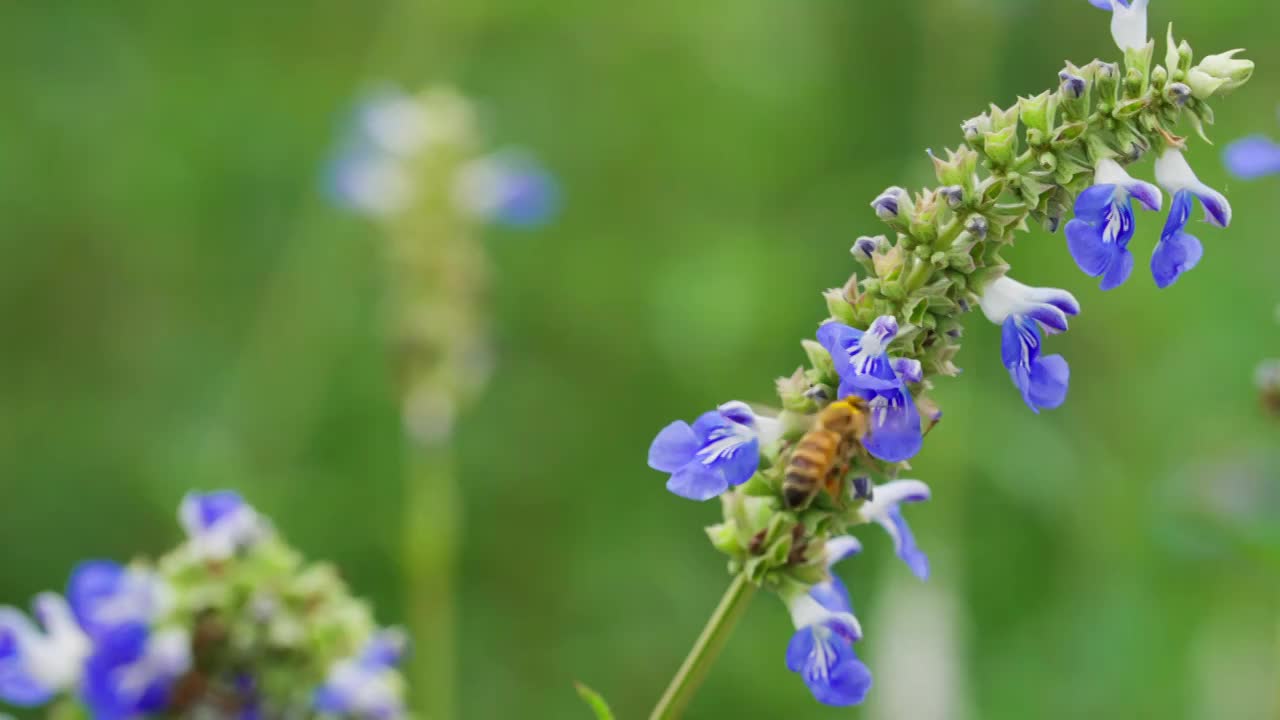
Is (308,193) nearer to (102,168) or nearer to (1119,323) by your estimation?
(102,168)

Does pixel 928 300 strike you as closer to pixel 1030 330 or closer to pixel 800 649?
pixel 1030 330

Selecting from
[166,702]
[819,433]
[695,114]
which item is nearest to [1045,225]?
[819,433]

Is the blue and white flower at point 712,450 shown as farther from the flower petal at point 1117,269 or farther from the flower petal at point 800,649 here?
the flower petal at point 1117,269

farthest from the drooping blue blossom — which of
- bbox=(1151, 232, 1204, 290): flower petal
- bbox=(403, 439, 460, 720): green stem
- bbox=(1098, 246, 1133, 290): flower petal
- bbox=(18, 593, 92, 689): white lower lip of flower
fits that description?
bbox=(403, 439, 460, 720): green stem

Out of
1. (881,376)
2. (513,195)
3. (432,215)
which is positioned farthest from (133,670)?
(513,195)

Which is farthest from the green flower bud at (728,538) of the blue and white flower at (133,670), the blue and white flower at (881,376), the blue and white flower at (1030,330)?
the blue and white flower at (133,670)

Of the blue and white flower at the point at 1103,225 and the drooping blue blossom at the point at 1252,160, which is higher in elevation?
the drooping blue blossom at the point at 1252,160

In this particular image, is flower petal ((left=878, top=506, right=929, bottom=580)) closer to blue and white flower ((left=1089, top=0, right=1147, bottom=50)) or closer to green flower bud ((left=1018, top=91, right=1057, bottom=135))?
green flower bud ((left=1018, top=91, right=1057, bottom=135))
